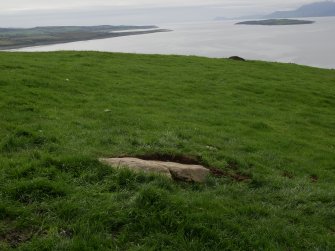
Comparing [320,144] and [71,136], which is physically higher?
[71,136]

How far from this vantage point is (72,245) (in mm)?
6625

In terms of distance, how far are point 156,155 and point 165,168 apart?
1.61 m

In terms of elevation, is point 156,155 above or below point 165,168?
below

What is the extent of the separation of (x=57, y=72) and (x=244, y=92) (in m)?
11.7

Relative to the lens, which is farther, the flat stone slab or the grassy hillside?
the flat stone slab

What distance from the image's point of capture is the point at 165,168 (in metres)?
9.89

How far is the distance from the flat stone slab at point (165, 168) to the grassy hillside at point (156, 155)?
0.29m

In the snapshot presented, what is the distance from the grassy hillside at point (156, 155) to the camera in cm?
740

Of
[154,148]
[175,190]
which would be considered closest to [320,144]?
[154,148]

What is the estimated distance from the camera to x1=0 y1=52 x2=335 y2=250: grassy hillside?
24.3 feet

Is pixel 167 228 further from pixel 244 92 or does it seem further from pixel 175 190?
pixel 244 92

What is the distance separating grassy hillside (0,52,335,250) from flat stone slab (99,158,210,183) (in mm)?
291

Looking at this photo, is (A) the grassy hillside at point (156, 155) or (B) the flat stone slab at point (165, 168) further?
(B) the flat stone slab at point (165, 168)

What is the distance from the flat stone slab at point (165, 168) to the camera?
9.70 metres
